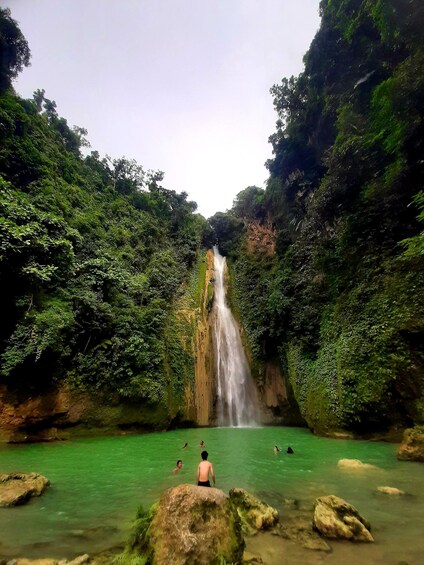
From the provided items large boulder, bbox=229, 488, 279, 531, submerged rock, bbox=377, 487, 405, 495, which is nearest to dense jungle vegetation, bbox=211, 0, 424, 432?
submerged rock, bbox=377, 487, 405, 495

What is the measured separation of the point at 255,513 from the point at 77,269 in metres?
11.8

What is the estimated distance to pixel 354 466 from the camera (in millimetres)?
6898

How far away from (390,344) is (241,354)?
430 inches

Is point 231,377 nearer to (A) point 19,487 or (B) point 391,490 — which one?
(B) point 391,490

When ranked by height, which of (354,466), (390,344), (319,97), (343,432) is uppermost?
(319,97)

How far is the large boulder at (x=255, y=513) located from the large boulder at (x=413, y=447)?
16.7 ft

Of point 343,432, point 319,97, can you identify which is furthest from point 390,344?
point 319,97

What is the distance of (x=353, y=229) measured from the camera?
488 inches

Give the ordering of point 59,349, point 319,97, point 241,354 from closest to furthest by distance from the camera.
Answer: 1. point 59,349
2. point 319,97
3. point 241,354

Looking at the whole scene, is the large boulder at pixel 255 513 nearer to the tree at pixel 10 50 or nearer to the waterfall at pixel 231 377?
the waterfall at pixel 231 377

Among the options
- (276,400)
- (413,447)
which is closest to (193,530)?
(413,447)

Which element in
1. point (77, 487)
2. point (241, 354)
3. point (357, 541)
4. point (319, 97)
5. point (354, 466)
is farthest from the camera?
point (241, 354)

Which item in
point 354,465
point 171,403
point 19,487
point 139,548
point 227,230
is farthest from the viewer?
point 227,230

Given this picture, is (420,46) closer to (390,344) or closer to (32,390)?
(390,344)
